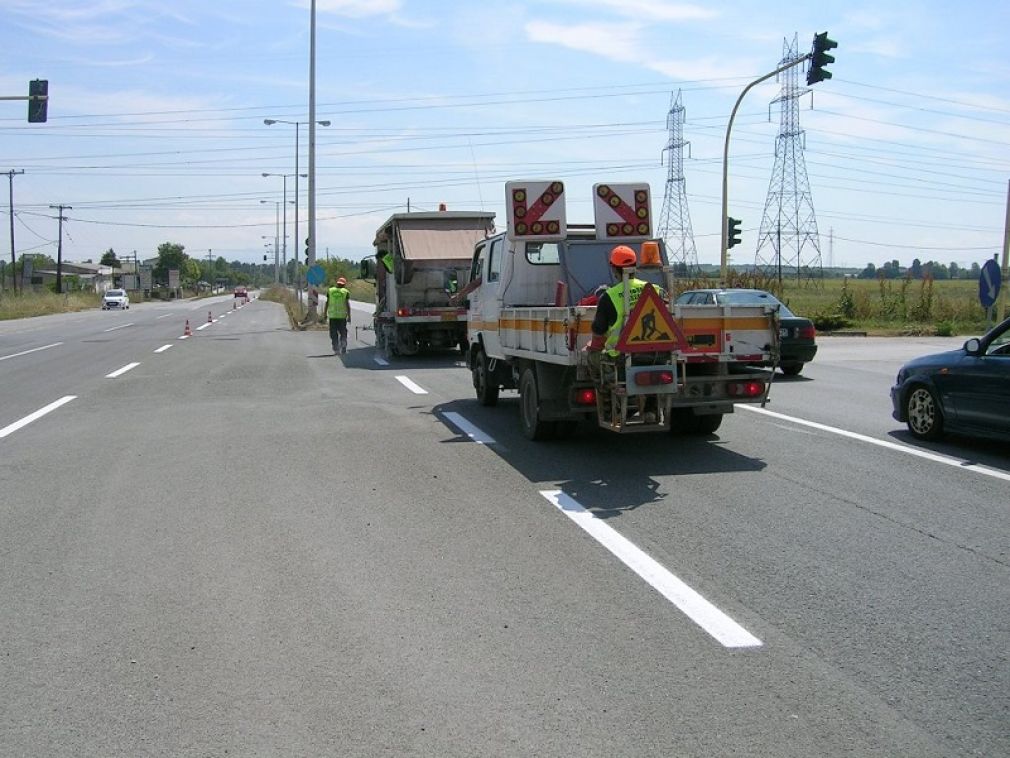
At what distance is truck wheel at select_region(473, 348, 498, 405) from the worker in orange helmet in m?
10.7

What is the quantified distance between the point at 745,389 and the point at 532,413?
227 cm

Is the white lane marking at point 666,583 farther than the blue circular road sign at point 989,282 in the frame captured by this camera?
No

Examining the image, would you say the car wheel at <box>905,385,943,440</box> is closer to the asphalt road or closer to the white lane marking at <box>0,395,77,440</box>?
the asphalt road

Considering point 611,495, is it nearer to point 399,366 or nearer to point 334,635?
point 334,635

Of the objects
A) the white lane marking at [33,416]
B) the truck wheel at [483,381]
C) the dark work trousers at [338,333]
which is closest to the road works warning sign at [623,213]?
the truck wheel at [483,381]

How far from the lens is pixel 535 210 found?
11406mm

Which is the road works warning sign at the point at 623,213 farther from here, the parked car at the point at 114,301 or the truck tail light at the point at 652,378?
the parked car at the point at 114,301

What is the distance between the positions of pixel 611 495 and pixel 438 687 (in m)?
3.94

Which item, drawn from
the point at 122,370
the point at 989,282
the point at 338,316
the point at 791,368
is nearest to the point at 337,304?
the point at 338,316

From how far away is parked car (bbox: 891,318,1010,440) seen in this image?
9461 mm

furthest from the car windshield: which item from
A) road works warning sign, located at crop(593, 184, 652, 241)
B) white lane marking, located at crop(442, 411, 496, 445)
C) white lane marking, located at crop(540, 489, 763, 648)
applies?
white lane marking, located at crop(540, 489, 763, 648)

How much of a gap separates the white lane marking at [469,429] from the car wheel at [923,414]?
4.53 metres

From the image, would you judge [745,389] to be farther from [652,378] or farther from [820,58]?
[820,58]

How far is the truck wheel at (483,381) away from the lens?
13.5 m
